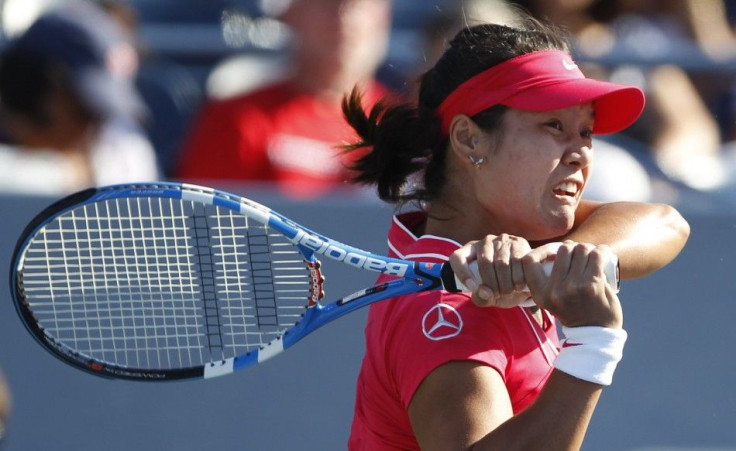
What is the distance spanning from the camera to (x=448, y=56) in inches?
93.0

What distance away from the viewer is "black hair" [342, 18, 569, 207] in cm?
229

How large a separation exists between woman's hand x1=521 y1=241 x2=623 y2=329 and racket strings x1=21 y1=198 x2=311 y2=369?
0.65 m

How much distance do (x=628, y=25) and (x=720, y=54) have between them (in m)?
0.69

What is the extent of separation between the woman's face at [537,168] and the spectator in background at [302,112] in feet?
6.56

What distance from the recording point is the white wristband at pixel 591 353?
1.92 meters

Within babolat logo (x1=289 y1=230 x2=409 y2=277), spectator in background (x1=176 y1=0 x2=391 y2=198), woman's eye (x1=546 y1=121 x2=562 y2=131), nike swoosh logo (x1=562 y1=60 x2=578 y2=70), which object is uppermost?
spectator in background (x1=176 y1=0 x2=391 y2=198)

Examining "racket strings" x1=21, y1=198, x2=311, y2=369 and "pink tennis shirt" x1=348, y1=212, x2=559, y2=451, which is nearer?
"pink tennis shirt" x1=348, y1=212, x2=559, y2=451

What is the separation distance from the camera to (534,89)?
→ 2205mm

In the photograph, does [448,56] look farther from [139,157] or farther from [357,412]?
[139,157]

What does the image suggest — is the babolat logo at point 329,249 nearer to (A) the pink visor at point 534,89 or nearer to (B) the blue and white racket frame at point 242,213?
(B) the blue and white racket frame at point 242,213

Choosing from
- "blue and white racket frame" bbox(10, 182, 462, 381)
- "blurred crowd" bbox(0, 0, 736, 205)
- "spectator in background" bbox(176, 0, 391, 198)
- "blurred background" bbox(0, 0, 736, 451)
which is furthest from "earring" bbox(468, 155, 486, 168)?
"spectator in background" bbox(176, 0, 391, 198)

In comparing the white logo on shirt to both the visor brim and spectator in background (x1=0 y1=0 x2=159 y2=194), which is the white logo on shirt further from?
spectator in background (x1=0 y1=0 x2=159 y2=194)

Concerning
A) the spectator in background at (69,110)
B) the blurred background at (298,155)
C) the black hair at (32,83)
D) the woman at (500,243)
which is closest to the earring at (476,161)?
the woman at (500,243)

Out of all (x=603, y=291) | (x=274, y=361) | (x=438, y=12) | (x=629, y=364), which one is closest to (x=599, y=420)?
(x=629, y=364)
